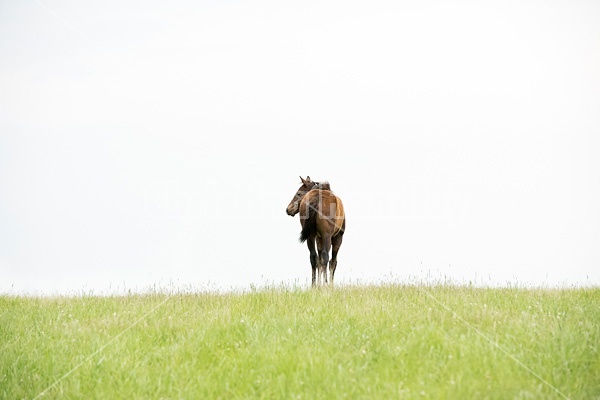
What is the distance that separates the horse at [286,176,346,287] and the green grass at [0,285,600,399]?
13.8ft

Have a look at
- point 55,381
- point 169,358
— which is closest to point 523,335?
point 169,358

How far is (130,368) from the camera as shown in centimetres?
786

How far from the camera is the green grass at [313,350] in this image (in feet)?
22.7

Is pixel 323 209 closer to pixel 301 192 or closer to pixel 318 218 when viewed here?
pixel 318 218

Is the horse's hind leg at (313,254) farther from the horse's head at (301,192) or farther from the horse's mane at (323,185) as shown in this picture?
the horse's mane at (323,185)

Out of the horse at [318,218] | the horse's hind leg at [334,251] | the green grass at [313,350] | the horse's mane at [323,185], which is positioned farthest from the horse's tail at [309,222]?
the green grass at [313,350]

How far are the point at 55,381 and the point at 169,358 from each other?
1.49m

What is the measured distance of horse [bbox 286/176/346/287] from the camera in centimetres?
1527

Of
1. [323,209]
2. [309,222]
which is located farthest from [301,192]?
[309,222]

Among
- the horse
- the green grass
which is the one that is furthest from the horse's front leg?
the green grass

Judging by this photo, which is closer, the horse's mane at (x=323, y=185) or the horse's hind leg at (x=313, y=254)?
the horse's hind leg at (x=313, y=254)

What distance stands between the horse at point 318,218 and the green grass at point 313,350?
420cm

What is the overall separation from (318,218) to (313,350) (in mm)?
7650

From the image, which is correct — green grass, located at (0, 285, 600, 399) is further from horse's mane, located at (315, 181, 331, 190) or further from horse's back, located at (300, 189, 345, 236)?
horse's mane, located at (315, 181, 331, 190)
